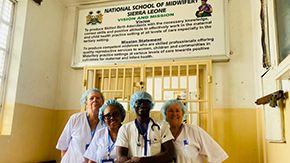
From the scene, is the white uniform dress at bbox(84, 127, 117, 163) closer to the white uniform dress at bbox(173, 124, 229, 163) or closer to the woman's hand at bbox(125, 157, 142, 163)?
the woman's hand at bbox(125, 157, 142, 163)

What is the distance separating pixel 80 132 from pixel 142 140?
0.85 m

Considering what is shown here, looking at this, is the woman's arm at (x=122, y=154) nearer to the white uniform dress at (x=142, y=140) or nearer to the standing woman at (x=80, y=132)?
the white uniform dress at (x=142, y=140)

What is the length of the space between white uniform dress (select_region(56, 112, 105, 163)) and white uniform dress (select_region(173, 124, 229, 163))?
93 centimetres

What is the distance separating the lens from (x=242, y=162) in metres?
3.21

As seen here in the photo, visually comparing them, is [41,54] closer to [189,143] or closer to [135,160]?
[135,160]

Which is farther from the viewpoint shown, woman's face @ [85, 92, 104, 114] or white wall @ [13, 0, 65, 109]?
white wall @ [13, 0, 65, 109]

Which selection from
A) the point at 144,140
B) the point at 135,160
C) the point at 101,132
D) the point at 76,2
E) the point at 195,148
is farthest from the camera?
the point at 76,2

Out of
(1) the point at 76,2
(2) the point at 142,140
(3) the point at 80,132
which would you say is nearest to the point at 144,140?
(2) the point at 142,140

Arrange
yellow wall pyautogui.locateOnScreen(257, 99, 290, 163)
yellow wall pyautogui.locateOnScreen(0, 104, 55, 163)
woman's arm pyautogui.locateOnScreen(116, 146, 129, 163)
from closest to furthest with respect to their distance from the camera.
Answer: yellow wall pyautogui.locateOnScreen(257, 99, 290, 163), woman's arm pyautogui.locateOnScreen(116, 146, 129, 163), yellow wall pyautogui.locateOnScreen(0, 104, 55, 163)

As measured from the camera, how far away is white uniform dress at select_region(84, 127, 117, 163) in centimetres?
239

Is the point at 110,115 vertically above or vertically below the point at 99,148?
above

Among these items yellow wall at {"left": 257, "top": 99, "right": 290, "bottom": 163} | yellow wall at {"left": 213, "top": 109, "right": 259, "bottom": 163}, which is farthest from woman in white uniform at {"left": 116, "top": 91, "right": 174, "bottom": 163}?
yellow wall at {"left": 213, "top": 109, "right": 259, "bottom": 163}

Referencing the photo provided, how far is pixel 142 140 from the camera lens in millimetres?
2281

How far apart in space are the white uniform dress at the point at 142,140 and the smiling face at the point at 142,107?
0.38 feet
